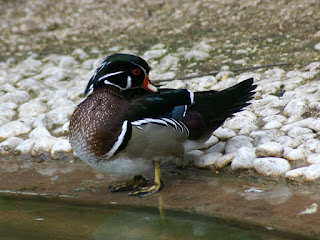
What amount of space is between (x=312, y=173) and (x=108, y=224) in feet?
4.53

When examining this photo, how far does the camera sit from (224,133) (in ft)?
14.9

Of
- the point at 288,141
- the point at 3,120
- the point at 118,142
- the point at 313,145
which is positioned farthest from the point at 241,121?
the point at 3,120

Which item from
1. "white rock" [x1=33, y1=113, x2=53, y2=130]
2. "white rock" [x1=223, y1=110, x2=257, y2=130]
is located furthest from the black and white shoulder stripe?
"white rock" [x1=33, y1=113, x2=53, y2=130]

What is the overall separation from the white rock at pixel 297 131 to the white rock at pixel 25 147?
2228 millimetres

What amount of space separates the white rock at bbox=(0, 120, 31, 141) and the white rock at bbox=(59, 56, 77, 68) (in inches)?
61.3

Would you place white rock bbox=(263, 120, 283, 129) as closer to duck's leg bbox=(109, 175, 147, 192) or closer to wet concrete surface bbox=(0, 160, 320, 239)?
wet concrete surface bbox=(0, 160, 320, 239)

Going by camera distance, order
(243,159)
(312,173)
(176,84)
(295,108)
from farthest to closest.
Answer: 1. (176,84)
2. (295,108)
3. (243,159)
4. (312,173)

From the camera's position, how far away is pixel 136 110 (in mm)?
3770

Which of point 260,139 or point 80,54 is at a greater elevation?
point 80,54

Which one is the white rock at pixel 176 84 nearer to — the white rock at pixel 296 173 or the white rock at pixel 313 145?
the white rock at pixel 313 145

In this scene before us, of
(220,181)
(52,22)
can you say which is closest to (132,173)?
(220,181)

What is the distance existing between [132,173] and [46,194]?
2.38 ft

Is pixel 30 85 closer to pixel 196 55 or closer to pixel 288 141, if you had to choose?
pixel 196 55

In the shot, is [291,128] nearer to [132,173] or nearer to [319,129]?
[319,129]
